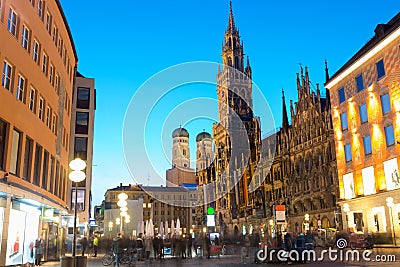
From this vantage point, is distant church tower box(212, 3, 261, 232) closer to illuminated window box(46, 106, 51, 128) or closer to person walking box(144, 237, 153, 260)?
person walking box(144, 237, 153, 260)

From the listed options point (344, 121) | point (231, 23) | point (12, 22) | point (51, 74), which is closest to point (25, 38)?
point (12, 22)

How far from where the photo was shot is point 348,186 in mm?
42250

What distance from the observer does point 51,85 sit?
2859 centimetres

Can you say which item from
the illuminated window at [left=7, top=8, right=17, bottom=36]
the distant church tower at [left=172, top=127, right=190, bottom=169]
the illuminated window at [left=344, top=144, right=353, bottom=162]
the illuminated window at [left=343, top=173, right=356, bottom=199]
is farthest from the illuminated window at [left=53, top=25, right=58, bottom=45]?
the distant church tower at [left=172, top=127, right=190, bottom=169]

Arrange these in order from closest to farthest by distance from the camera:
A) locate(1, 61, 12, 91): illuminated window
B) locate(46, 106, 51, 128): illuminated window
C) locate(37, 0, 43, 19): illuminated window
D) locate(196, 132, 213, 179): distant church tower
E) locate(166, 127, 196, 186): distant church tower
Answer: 1. locate(1, 61, 12, 91): illuminated window
2. locate(37, 0, 43, 19): illuminated window
3. locate(46, 106, 51, 128): illuminated window
4. locate(196, 132, 213, 179): distant church tower
5. locate(166, 127, 196, 186): distant church tower

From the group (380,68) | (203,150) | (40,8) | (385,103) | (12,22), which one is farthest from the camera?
(203,150)

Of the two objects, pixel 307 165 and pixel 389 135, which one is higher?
pixel 307 165

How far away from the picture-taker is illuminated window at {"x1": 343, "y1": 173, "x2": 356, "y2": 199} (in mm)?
41469

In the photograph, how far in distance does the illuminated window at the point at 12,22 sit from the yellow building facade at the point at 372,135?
27.7 metres

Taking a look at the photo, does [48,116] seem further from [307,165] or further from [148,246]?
[307,165]

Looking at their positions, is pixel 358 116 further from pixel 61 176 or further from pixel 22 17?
pixel 22 17

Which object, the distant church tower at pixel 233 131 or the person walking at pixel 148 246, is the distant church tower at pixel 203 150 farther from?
the person walking at pixel 148 246

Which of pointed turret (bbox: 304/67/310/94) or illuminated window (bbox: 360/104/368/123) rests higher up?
pointed turret (bbox: 304/67/310/94)

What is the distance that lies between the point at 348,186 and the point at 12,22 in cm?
3464
